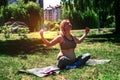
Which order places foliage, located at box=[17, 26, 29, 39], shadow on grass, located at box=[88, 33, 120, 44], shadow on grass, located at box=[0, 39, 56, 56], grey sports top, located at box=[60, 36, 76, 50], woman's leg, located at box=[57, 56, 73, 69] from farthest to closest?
foliage, located at box=[17, 26, 29, 39], shadow on grass, located at box=[88, 33, 120, 44], shadow on grass, located at box=[0, 39, 56, 56], grey sports top, located at box=[60, 36, 76, 50], woman's leg, located at box=[57, 56, 73, 69]

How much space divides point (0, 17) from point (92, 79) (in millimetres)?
35272

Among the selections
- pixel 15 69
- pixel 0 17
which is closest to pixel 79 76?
pixel 15 69

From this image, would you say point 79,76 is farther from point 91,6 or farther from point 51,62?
A: point 91,6

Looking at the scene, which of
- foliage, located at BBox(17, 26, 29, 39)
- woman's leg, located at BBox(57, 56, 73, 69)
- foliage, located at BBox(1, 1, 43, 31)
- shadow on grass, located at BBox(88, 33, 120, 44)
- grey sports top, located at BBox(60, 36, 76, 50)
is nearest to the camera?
woman's leg, located at BBox(57, 56, 73, 69)

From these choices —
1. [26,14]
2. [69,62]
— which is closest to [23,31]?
[69,62]

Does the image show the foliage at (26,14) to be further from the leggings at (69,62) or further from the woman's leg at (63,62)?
the woman's leg at (63,62)

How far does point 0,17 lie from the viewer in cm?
4356

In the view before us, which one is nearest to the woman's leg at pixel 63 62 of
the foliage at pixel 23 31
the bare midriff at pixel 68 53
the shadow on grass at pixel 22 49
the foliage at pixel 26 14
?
the bare midriff at pixel 68 53

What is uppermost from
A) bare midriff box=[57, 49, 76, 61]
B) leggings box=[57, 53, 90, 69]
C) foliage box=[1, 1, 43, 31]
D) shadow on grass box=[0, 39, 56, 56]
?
bare midriff box=[57, 49, 76, 61]

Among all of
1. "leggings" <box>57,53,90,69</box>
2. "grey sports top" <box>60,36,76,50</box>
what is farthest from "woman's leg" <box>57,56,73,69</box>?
"grey sports top" <box>60,36,76,50</box>

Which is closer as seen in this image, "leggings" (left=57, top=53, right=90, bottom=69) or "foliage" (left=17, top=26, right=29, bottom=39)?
"leggings" (left=57, top=53, right=90, bottom=69)

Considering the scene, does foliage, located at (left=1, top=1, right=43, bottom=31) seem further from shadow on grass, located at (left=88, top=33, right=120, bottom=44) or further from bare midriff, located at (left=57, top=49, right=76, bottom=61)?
bare midriff, located at (left=57, top=49, right=76, bottom=61)

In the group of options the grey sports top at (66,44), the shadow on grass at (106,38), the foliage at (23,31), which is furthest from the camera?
the foliage at (23,31)

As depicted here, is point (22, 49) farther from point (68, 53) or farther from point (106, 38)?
point (106, 38)
